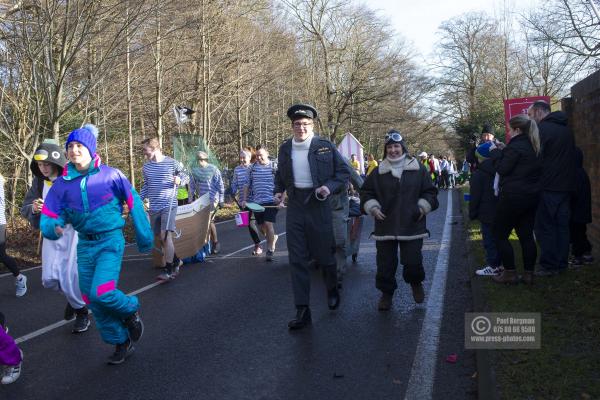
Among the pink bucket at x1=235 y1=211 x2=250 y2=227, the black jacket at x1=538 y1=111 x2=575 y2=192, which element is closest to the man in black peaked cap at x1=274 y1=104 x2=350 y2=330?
the black jacket at x1=538 y1=111 x2=575 y2=192

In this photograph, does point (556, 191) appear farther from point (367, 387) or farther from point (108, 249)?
point (108, 249)

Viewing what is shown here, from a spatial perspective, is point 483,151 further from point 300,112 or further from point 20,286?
point 20,286

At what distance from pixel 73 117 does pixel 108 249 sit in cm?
1636

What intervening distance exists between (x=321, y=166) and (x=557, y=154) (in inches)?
124

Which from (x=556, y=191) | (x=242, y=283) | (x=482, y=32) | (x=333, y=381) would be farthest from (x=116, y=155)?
(x=482, y=32)

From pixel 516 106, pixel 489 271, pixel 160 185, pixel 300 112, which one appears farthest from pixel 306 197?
pixel 516 106

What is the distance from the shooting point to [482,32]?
173 ft

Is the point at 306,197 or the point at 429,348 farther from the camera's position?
the point at 306,197

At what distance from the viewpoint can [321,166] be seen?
595 cm

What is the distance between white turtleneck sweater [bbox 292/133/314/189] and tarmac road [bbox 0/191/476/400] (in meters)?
1.36

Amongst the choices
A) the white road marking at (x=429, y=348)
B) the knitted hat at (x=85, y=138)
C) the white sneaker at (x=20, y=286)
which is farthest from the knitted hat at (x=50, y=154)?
the white road marking at (x=429, y=348)

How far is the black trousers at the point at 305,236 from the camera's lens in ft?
19.4

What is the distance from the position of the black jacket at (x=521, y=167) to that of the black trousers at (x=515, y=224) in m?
0.09

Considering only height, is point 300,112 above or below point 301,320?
above
